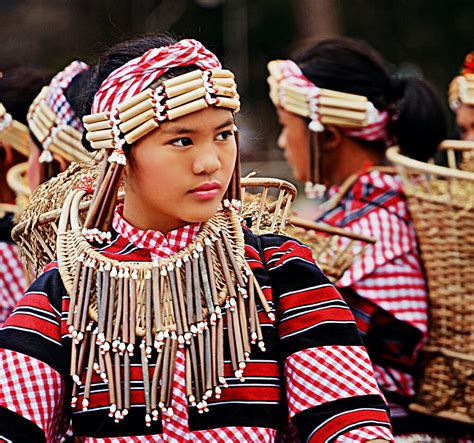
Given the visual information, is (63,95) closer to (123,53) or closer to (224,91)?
(123,53)

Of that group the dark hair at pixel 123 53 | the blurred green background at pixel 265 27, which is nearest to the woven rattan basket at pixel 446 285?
the dark hair at pixel 123 53

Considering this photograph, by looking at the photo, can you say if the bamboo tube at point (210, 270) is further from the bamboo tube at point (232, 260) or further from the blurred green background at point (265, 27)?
the blurred green background at point (265, 27)


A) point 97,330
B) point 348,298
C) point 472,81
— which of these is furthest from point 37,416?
point 472,81

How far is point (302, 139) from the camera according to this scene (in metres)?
3.59

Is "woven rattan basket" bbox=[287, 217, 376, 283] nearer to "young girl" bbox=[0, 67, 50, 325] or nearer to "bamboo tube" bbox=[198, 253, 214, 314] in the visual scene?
"young girl" bbox=[0, 67, 50, 325]

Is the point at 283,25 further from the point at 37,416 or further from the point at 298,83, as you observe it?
the point at 37,416

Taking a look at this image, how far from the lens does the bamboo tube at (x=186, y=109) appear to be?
70.8 inches

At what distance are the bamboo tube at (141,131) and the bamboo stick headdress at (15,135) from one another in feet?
6.10

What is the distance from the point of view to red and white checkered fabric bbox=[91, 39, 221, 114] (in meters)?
1.86

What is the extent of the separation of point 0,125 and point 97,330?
188cm

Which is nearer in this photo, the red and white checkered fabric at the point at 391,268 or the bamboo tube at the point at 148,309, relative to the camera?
the bamboo tube at the point at 148,309

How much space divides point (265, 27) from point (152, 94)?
10185 mm

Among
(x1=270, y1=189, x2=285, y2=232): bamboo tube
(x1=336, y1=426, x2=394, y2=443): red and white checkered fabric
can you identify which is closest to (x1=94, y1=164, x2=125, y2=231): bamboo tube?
(x1=270, y1=189, x2=285, y2=232): bamboo tube

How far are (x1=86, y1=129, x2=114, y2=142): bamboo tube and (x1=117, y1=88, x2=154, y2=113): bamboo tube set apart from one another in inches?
1.8
